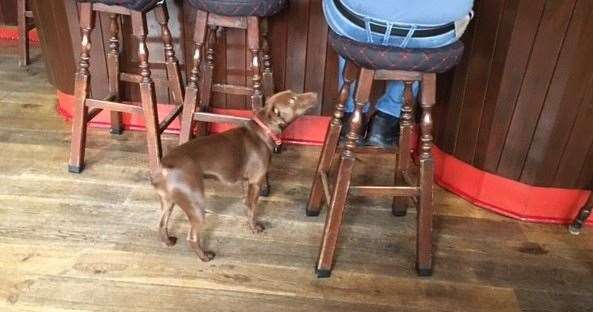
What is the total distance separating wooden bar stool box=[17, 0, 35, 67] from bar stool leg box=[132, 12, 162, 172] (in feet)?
5.07

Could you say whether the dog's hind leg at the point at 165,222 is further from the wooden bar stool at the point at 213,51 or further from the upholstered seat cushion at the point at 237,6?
the upholstered seat cushion at the point at 237,6

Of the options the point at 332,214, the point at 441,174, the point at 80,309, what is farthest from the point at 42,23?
the point at 441,174

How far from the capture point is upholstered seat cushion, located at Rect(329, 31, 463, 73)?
4.17 feet

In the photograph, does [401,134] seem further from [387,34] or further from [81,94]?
[81,94]

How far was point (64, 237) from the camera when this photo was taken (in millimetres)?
1706

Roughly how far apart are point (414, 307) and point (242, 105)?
4.04 ft

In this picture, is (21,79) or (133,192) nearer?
(133,192)

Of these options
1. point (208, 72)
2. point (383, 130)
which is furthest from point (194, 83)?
point (383, 130)

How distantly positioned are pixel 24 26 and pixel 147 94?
1622 mm

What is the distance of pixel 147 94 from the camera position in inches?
74.7

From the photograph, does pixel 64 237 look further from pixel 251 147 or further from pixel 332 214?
pixel 332 214

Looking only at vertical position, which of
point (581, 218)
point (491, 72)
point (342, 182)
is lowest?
point (581, 218)

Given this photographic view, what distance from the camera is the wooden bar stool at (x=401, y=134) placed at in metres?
1.29

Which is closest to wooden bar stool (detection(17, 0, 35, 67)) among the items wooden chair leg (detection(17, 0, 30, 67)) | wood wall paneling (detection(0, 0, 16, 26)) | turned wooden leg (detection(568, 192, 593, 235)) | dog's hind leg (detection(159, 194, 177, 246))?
wooden chair leg (detection(17, 0, 30, 67))
